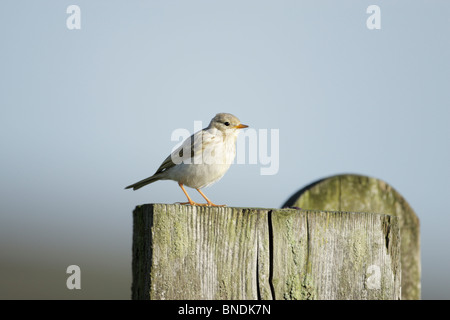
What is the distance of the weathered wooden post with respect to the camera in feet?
15.0

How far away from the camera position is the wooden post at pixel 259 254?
305 centimetres

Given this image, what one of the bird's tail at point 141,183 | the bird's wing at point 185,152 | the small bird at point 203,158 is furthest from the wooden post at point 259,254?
the bird's tail at point 141,183

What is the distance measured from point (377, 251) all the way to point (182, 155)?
97.2 inches

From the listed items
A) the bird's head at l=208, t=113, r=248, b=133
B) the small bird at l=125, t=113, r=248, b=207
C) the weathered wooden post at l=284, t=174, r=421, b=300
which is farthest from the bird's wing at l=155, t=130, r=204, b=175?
the weathered wooden post at l=284, t=174, r=421, b=300

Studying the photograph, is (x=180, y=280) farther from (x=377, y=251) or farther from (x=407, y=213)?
(x=407, y=213)

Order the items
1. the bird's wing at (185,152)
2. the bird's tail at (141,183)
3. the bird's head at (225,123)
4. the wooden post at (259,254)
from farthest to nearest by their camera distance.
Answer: the bird's tail at (141,183)
the bird's head at (225,123)
the bird's wing at (185,152)
the wooden post at (259,254)

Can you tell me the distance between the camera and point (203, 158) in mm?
5219

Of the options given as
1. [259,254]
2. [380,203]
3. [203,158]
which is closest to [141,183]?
[203,158]

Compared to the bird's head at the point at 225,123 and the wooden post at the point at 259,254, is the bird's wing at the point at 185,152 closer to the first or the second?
the bird's head at the point at 225,123

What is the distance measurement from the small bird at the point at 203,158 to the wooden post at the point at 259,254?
180cm

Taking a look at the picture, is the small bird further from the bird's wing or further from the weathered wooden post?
the weathered wooden post

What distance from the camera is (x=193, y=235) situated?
3.06m

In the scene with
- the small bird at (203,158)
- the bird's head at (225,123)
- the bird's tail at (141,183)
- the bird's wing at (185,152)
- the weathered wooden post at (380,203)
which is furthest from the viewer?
the bird's tail at (141,183)
